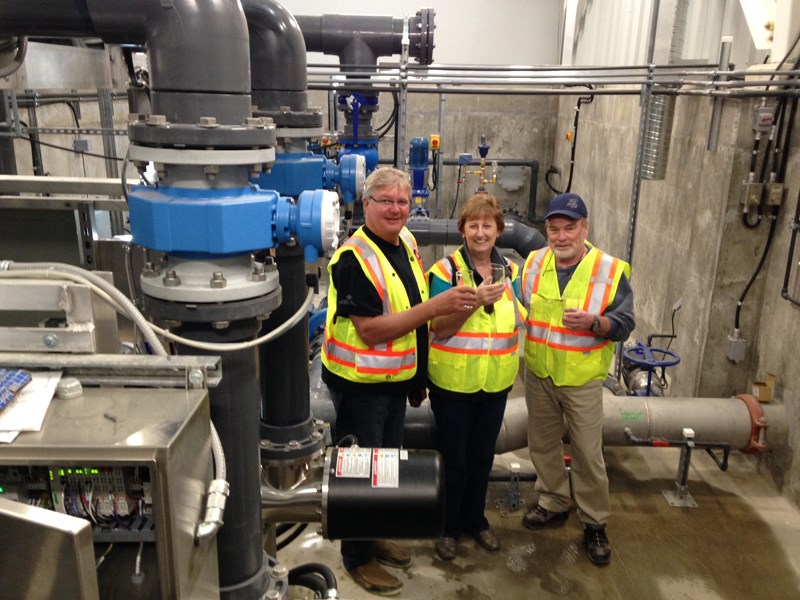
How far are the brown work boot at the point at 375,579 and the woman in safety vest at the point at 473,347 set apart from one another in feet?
1.24

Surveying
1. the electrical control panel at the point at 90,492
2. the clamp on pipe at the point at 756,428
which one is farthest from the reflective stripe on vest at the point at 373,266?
the clamp on pipe at the point at 756,428

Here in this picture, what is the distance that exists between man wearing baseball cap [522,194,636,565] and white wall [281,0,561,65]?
6.05 m

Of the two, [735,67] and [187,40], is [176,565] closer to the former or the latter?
[187,40]

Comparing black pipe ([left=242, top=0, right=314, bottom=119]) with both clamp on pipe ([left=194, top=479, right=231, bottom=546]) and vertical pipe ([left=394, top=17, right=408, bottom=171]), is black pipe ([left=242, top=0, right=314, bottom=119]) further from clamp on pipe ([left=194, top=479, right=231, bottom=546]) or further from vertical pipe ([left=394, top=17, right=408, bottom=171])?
vertical pipe ([left=394, top=17, right=408, bottom=171])

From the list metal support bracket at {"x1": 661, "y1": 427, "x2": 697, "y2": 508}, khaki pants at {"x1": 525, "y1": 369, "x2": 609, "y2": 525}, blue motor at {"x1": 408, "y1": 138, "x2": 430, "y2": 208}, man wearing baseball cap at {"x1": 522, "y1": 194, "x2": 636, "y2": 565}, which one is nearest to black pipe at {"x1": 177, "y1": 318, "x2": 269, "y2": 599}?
man wearing baseball cap at {"x1": 522, "y1": 194, "x2": 636, "y2": 565}

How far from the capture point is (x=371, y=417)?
204cm

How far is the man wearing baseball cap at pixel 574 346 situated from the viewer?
225cm

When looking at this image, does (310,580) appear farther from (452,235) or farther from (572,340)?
(452,235)

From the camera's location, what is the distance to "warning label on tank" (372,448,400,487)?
1246 mm

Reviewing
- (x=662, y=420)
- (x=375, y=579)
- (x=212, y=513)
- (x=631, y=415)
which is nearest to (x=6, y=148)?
(x=375, y=579)

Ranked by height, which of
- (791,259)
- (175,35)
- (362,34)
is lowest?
(791,259)

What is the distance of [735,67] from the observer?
11.3 ft

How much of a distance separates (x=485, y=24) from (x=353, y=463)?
7464mm

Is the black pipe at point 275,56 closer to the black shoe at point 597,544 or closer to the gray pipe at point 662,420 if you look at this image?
the gray pipe at point 662,420
